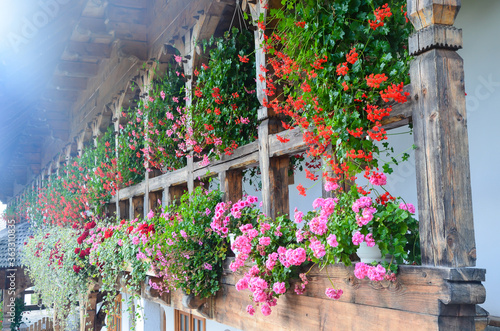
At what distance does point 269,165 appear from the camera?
3.93 meters

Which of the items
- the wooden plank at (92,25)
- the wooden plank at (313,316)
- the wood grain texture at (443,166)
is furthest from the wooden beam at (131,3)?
the wood grain texture at (443,166)

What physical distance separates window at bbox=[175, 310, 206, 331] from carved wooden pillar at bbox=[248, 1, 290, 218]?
3.11 metres

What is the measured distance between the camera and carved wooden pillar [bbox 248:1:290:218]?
153 inches

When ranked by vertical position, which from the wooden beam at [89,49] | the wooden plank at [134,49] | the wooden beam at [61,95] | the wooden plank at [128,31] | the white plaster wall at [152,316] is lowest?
the white plaster wall at [152,316]

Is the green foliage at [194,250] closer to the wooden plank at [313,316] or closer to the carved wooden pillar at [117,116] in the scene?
the wooden plank at [313,316]

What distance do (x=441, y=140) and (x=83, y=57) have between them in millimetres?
6575

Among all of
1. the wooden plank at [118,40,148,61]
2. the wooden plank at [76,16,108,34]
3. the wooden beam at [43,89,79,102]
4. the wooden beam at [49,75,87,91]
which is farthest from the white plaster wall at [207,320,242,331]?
the wooden beam at [43,89,79,102]

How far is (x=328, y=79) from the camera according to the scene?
9.73 ft

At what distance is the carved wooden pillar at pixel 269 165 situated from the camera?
3888mm

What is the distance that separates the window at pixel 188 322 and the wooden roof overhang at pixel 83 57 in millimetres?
3125

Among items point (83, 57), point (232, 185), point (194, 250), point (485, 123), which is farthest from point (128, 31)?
point (485, 123)

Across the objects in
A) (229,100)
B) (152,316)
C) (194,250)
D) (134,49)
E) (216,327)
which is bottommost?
(152,316)

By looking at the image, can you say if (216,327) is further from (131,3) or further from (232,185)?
(131,3)

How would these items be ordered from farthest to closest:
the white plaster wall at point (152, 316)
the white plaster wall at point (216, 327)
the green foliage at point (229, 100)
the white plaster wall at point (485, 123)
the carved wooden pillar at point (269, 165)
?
the white plaster wall at point (152, 316)
the white plaster wall at point (216, 327)
the green foliage at point (229, 100)
the carved wooden pillar at point (269, 165)
the white plaster wall at point (485, 123)
